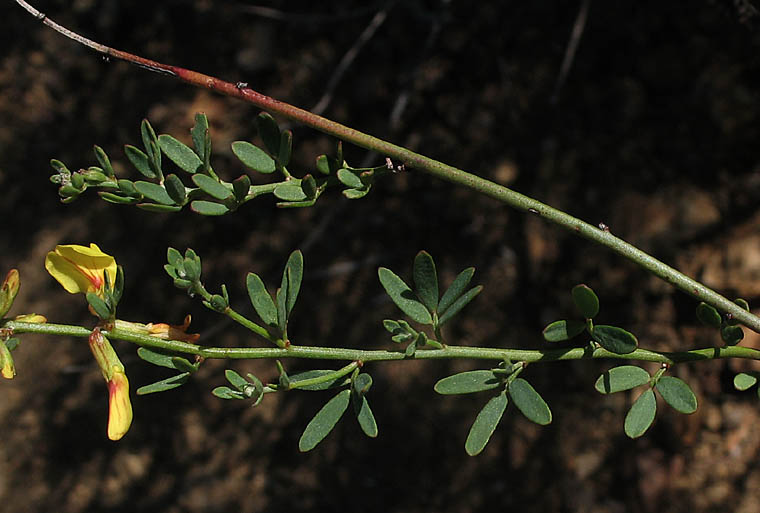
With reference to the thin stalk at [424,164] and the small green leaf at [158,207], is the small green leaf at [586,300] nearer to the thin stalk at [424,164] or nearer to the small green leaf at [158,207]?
the thin stalk at [424,164]

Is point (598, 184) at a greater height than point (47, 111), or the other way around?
point (598, 184)

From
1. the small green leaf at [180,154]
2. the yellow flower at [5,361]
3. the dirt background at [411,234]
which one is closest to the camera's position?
the yellow flower at [5,361]

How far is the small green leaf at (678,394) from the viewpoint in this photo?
1144 millimetres

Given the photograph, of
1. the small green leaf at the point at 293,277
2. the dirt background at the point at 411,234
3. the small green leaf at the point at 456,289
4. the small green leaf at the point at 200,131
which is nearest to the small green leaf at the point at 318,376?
Result: the small green leaf at the point at 293,277

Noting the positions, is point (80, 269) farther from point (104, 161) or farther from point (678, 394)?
point (678, 394)

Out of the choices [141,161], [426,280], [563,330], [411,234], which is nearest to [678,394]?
[563,330]

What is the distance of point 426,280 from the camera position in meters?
1.22

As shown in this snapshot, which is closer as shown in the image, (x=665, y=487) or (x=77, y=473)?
(x=665, y=487)

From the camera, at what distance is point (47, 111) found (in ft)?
11.8

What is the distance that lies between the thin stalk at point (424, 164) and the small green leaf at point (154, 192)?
19 centimetres

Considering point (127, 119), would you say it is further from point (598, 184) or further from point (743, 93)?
point (743, 93)

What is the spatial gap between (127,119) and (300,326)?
1.43m

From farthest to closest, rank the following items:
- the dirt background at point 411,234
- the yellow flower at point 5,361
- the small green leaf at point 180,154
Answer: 1. the dirt background at point 411,234
2. the small green leaf at point 180,154
3. the yellow flower at point 5,361

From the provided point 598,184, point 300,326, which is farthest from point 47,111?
point 598,184
